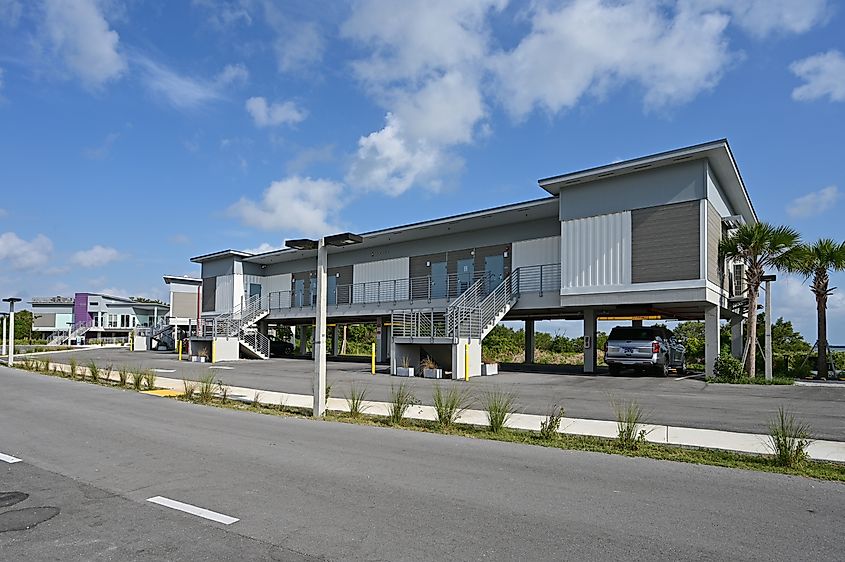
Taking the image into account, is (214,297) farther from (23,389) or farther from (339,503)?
(339,503)

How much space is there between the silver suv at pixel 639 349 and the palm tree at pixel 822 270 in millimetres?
5893

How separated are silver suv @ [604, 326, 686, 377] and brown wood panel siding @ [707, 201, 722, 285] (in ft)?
9.94

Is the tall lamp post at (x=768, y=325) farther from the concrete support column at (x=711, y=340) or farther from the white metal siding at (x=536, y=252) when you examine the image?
the white metal siding at (x=536, y=252)

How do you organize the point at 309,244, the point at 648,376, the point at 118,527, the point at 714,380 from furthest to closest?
1. the point at 648,376
2. the point at 714,380
3. the point at 309,244
4. the point at 118,527

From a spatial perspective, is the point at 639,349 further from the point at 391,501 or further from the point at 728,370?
the point at 391,501

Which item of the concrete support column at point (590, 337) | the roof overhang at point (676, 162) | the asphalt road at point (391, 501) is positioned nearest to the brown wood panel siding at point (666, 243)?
the roof overhang at point (676, 162)

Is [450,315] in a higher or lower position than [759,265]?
lower

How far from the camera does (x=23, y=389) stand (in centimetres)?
1859

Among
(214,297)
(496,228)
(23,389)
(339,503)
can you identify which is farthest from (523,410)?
(214,297)

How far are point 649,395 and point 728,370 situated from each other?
637 centimetres

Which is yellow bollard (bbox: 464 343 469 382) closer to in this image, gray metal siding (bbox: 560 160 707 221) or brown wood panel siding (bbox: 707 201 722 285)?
gray metal siding (bbox: 560 160 707 221)

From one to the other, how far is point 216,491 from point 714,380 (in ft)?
63.7

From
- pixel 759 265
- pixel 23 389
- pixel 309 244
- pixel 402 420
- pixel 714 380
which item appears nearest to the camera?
pixel 402 420

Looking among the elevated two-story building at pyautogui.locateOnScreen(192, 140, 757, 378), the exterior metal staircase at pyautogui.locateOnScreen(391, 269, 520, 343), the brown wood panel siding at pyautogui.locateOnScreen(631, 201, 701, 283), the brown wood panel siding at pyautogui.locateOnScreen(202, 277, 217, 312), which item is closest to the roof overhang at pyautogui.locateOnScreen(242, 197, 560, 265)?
the elevated two-story building at pyautogui.locateOnScreen(192, 140, 757, 378)
